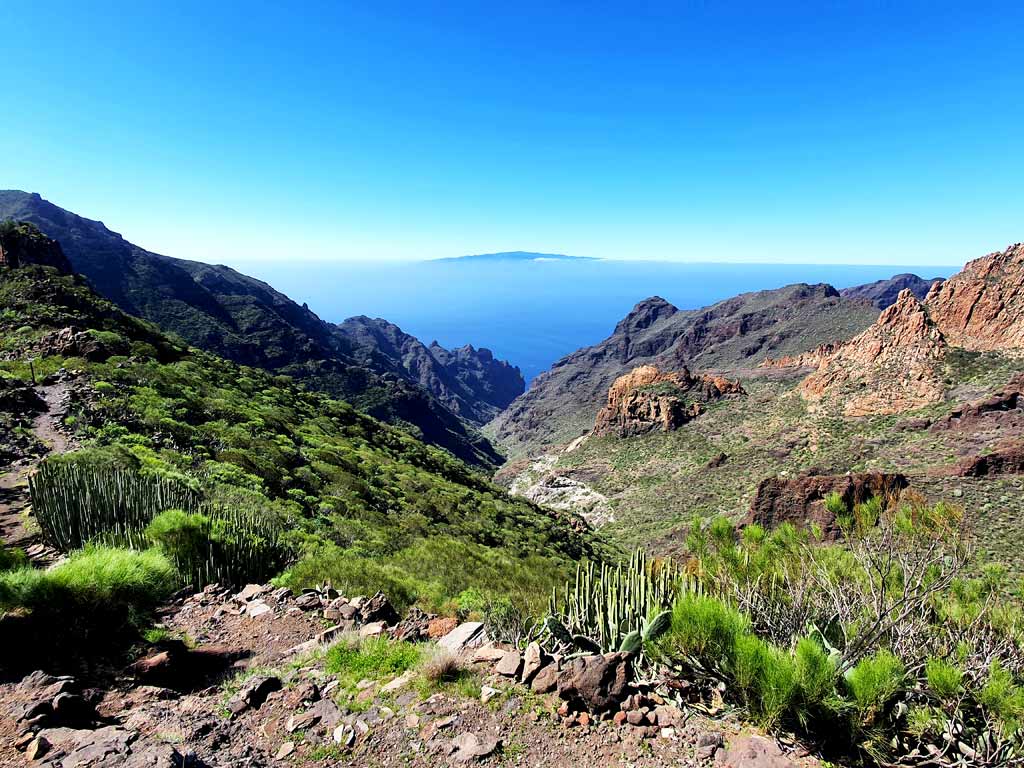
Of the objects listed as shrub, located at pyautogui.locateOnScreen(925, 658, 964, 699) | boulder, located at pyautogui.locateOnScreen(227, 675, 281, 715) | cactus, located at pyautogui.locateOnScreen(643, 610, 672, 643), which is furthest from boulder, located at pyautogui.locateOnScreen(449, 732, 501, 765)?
shrub, located at pyautogui.locateOnScreen(925, 658, 964, 699)

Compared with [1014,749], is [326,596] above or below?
below

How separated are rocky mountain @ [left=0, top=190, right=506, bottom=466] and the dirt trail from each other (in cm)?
6184

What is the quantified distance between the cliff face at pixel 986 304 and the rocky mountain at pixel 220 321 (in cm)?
6630

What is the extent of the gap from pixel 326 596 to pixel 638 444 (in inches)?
2193

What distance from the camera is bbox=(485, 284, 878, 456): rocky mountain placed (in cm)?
9425

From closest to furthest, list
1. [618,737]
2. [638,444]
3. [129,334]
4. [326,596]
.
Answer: [618,737] < [326,596] < [129,334] < [638,444]

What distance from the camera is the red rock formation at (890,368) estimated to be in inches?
1511

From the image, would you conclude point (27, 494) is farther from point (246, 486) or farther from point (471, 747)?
point (471, 747)

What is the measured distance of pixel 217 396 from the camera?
1029 inches

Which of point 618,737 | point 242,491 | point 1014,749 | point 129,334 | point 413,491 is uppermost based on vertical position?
point 129,334

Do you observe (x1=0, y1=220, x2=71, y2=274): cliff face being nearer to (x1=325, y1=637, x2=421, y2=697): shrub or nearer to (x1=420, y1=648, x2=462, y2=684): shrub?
(x1=325, y1=637, x2=421, y2=697): shrub

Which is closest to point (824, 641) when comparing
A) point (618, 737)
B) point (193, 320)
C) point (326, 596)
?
point (618, 737)

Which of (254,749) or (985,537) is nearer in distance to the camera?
(254,749)

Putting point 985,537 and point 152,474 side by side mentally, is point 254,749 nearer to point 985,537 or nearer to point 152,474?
point 152,474
